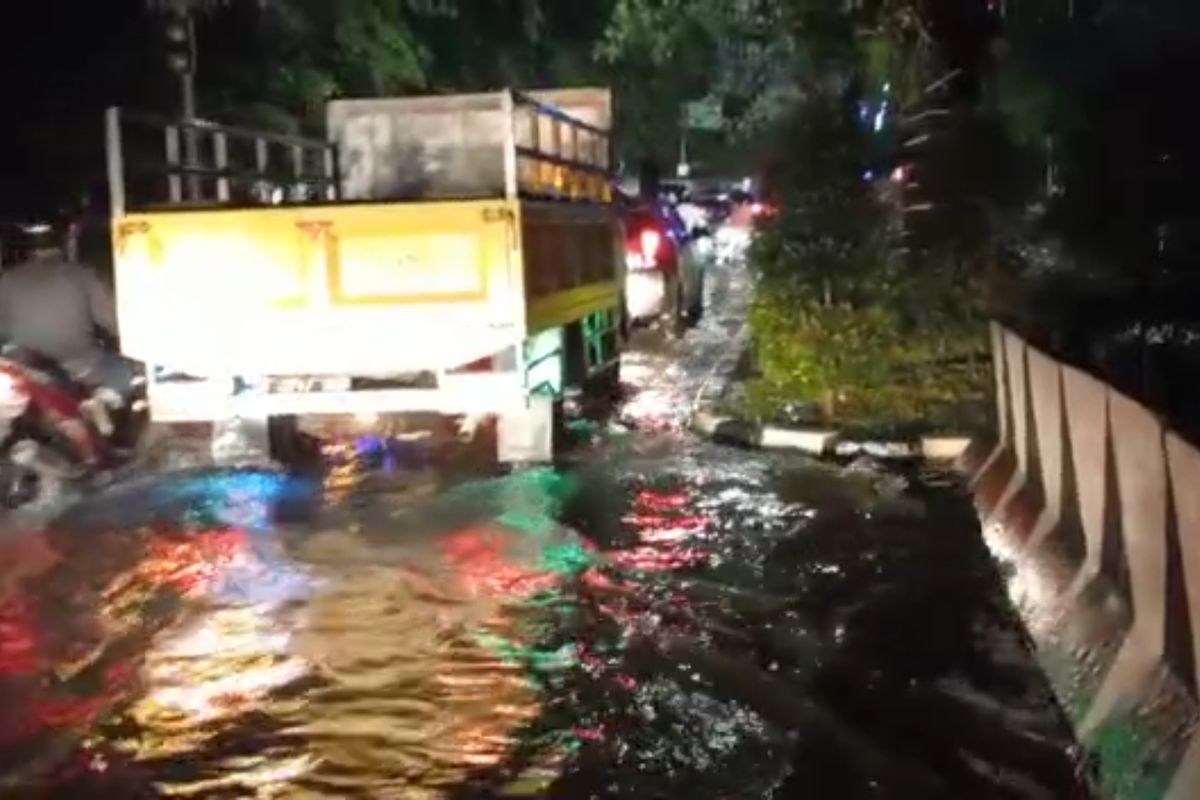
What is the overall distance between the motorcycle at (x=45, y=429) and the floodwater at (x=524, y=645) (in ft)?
0.83

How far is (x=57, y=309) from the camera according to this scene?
1046 cm

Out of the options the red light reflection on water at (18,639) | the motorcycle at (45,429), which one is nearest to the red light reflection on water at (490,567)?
the red light reflection on water at (18,639)

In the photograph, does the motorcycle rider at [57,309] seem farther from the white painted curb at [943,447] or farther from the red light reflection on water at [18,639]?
the white painted curb at [943,447]

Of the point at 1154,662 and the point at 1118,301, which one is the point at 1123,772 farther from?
the point at 1118,301

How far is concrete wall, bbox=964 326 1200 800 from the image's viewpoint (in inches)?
189

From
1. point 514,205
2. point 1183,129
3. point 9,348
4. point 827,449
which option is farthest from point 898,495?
point 1183,129

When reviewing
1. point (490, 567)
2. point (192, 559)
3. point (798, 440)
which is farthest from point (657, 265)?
point (490, 567)

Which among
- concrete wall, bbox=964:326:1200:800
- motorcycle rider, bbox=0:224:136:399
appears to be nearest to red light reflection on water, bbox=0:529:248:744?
motorcycle rider, bbox=0:224:136:399

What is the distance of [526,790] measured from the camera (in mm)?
5242

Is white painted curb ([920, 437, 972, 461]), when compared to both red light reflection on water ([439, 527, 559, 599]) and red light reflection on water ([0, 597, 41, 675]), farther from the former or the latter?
red light reflection on water ([0, 597, 41, 675])

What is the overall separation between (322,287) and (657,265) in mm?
10563

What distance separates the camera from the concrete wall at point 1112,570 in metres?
4.81

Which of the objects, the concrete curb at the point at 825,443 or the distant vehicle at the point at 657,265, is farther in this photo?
the distant vehicle at the point at 657,265

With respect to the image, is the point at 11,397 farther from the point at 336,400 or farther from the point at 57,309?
the point at 336,400
